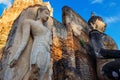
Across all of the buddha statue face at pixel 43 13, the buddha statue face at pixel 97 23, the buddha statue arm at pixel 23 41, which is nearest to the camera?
the buddha statue arm at pixel 23 41

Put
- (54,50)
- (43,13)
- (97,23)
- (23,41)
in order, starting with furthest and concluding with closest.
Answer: (97,23)
(54,50)
(43,13)
(23,41)

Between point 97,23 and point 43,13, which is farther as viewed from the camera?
point 97,23

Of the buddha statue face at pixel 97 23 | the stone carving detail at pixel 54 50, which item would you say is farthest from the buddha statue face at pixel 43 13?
the buddha statue face at pixel 97 23

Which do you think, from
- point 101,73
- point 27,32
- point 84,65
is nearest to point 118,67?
point 101,73

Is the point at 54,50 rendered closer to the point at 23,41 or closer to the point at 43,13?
the point at 43,13

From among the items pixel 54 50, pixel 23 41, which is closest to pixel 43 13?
pixel 23 41

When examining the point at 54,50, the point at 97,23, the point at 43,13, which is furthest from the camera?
the point at 97,23

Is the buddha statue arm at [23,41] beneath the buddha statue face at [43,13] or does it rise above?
beneath

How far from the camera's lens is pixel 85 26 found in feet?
25.8

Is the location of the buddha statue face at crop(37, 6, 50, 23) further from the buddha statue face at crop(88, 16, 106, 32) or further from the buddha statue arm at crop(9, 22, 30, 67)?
the buddha statue face at crop(88, 16, 106, 32)

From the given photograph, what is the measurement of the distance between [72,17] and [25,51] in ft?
12.4

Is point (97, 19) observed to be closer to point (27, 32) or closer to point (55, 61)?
point (55, 61)

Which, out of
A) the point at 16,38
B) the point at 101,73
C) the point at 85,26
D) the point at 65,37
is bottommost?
the point at 101,73

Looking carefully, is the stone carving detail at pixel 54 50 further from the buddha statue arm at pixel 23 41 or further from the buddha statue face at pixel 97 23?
the buddha statue face at pixel 97 23
